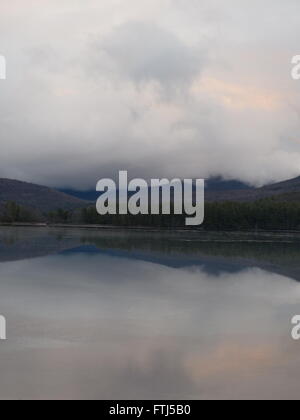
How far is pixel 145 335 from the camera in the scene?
1488 centimetres

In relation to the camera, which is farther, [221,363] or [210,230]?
[210,230]

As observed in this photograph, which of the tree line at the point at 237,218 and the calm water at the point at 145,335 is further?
the tree line at the point at 237,218

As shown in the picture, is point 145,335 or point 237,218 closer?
point 145,335

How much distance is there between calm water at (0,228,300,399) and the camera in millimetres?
10656

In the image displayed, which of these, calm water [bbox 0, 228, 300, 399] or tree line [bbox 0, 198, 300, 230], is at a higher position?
tree line [bbox 0, 198, 300, 230]

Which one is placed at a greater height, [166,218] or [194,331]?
[166,218]

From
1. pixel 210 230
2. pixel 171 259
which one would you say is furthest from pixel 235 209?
pixel 171 259

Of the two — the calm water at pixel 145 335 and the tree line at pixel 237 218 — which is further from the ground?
the tree line at pixel 237 218

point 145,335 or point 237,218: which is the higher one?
point 237,218

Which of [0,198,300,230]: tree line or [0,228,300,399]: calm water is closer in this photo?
[0,228,300,399]: calm water

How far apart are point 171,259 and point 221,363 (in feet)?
89.2

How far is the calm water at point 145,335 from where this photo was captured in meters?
10.7

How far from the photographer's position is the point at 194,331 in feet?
51.3
